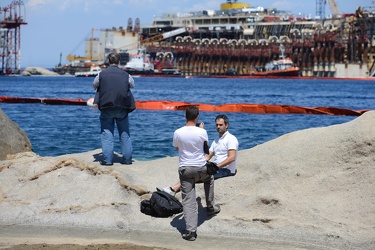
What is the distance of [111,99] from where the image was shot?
10.4 metres

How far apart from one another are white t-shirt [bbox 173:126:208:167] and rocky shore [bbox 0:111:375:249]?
792 millimetres

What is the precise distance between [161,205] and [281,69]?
11488 centimetres

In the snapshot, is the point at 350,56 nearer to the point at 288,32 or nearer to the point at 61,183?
the point at 288,32

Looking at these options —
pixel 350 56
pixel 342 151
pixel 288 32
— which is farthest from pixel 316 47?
pixel 342 151

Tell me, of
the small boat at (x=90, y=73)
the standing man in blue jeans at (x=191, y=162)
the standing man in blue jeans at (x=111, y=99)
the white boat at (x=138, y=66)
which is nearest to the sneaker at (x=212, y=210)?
the standing man in blue jeans at (x=191, y=162)

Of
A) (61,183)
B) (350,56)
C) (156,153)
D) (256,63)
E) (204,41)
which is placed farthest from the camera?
(204,41)

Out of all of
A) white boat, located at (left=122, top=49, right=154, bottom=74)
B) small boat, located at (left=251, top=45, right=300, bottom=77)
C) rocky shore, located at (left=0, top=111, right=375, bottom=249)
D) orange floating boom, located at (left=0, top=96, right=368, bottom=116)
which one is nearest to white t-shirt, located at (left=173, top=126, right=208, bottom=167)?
rocky shore, located at (left=0, top=111, right=375, bottom=249)

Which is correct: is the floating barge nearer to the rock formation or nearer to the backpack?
the rock formation

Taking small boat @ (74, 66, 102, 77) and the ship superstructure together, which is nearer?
the ship superstructure

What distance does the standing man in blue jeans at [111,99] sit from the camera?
34.3ft

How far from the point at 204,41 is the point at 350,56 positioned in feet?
103

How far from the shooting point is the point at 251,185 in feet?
31.4

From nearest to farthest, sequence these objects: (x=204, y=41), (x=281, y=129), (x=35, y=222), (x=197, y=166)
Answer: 1. (x=197, y=166)
2. (x=35, y=222)
3. (x=281, y=129)
4. (x=204, y=41)

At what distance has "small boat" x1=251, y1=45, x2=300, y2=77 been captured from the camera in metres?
121
